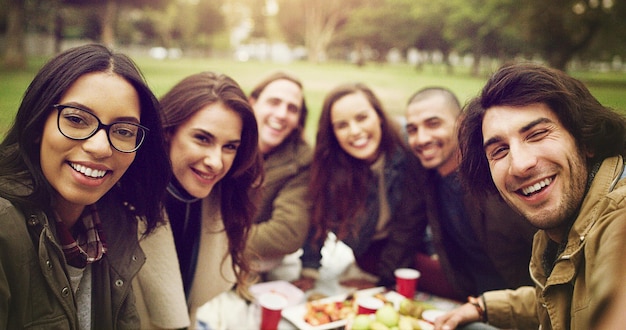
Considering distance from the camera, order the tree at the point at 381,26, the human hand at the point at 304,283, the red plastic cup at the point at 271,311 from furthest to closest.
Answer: the tree at the point at 381,26
the human hand at the point at 304,283
the red plastic cup at the point at 271,311

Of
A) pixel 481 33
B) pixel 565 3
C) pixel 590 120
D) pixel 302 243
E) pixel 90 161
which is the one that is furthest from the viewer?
pixel 481 33

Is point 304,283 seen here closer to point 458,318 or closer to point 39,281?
point 458,318

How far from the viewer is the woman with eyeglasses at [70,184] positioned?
1422mm

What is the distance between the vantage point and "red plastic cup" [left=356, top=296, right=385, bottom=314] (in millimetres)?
2477

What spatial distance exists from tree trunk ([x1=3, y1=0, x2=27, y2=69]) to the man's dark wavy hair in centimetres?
531

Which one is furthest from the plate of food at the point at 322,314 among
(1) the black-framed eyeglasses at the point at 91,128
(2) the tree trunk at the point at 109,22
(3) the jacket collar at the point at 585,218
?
(2) the tree trunk at the point at 109,22

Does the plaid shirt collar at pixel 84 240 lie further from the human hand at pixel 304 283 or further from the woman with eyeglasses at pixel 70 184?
the human hand at pixel 304 283

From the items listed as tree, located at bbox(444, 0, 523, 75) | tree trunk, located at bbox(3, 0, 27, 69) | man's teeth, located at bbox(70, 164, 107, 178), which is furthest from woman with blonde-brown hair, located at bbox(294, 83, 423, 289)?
tree trunk, located at bbox(3, 0, 27, 69)

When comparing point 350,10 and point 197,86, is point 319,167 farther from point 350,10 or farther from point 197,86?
point 350,10

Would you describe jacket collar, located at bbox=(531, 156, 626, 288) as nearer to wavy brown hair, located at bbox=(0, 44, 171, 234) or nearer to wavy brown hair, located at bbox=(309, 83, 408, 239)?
wavy brown hair, located at bbox=(0, 44, 171, 234)

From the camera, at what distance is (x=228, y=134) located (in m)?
2.29

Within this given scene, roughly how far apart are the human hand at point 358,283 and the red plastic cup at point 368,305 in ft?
2.07

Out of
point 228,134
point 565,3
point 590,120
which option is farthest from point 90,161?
point 565,3

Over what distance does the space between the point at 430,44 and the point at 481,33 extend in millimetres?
700
